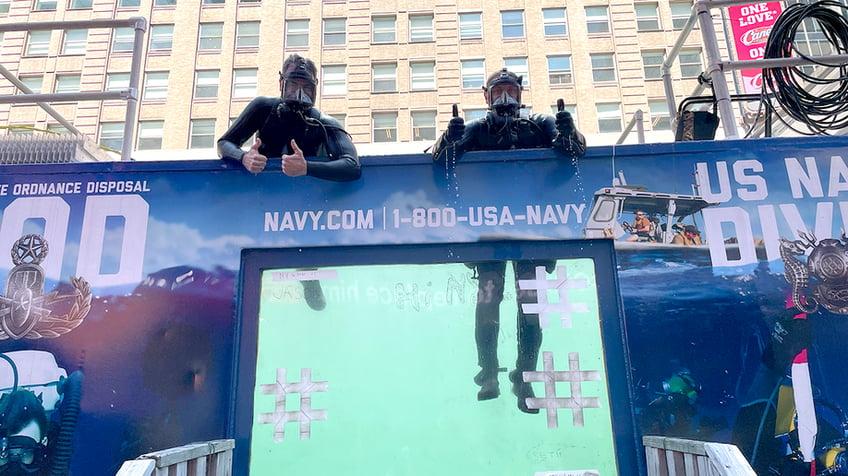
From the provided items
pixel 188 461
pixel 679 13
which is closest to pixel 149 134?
pixel 679 13

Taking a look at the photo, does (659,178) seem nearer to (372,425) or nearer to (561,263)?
(561,263)

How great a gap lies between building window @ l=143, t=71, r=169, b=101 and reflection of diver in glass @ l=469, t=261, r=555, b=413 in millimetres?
29541

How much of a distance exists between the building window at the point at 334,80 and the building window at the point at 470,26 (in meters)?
6.28

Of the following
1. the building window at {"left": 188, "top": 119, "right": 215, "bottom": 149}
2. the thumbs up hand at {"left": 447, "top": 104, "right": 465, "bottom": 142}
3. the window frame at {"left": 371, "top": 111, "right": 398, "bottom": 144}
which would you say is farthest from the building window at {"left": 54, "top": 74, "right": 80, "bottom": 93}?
the thumbs up hand at {"left": 447, "top": 104, "right": 465, "bottom": 142}

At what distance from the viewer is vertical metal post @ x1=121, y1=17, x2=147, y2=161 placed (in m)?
4.08

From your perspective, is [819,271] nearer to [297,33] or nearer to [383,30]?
[383,30]

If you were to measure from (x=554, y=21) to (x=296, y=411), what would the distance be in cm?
3025

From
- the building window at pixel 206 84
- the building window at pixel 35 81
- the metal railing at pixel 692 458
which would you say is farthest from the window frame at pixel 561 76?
the metal railing at pixel 692 458

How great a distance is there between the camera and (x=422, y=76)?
96.2 feet

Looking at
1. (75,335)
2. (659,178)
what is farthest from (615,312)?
(75,335)

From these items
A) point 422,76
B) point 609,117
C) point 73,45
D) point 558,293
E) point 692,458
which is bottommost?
point 692,458

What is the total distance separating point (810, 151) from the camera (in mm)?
3742

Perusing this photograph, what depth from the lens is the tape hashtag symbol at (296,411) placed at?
3.39m

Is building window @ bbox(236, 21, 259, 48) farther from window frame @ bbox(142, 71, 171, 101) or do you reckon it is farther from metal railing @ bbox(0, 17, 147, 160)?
metal railing @ bbox(0, 17, 147, 160)
